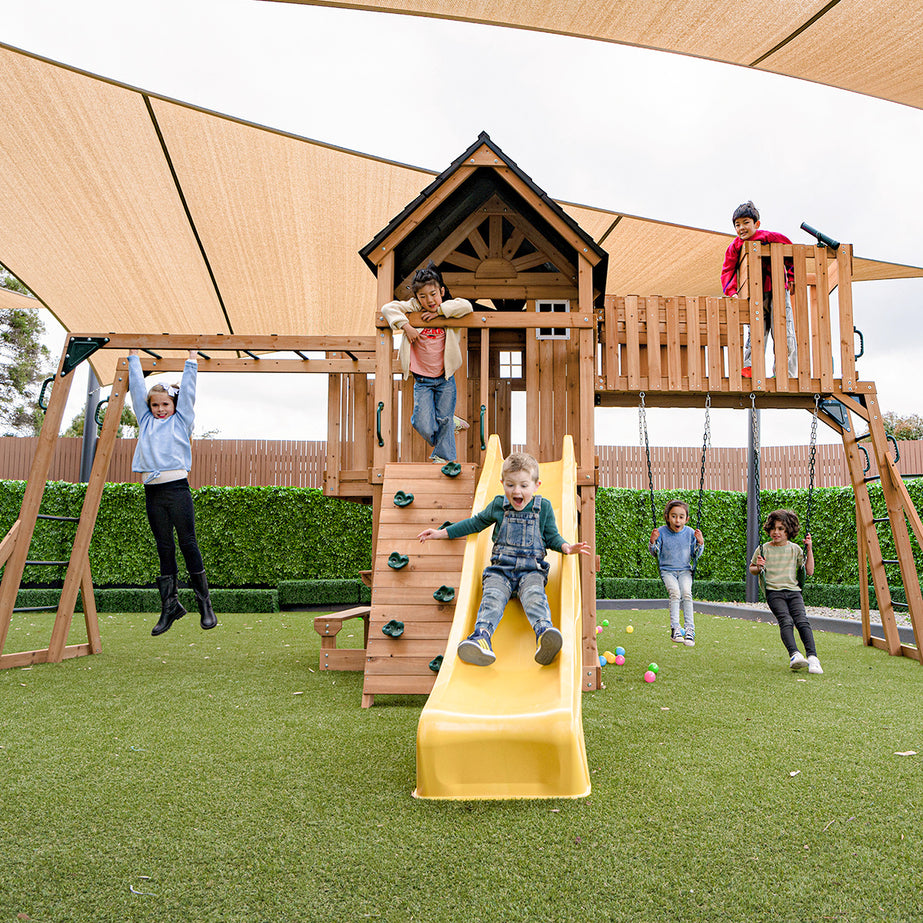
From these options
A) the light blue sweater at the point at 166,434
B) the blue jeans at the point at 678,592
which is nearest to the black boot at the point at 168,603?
the light blue sweater at the point at 166,434

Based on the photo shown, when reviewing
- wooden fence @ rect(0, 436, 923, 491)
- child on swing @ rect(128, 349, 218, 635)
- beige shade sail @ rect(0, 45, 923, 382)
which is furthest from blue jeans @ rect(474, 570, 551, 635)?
wooden fence @ rect(0, 436, 923, 491)

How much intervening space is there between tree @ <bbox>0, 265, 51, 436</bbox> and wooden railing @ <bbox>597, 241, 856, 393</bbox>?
23.9 m

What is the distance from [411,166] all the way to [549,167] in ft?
8.48

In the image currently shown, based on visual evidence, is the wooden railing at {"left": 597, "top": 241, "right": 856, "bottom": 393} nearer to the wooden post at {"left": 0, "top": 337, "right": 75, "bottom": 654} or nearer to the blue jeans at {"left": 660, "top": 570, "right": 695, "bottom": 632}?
the blue jeans at {"left": 660, "top": 570, "right": 695, "bottom": 632}

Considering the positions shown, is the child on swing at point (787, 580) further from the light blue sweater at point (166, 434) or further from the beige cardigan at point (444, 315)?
the light blue sweater at point (166, 434)

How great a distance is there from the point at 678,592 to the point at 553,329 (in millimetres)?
2805

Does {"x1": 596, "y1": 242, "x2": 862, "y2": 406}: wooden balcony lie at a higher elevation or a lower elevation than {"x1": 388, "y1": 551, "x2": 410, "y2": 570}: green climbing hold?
higher

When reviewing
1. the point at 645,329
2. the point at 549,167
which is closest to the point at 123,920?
the point at 645,329

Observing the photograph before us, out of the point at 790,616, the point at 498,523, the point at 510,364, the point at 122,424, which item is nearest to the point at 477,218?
→ the point at 510,364

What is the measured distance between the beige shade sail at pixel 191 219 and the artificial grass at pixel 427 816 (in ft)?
21.3

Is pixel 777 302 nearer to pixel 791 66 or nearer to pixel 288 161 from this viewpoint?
pixel 791 66

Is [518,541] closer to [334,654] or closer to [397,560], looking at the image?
[397,560]

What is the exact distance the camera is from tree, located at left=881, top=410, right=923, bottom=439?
28.4m

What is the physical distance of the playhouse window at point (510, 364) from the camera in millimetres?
8469
